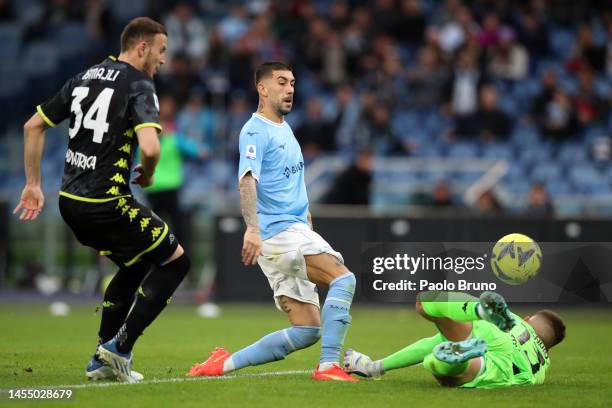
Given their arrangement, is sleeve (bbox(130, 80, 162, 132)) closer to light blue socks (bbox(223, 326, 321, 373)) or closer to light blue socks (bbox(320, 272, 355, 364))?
light blue socks (bbox(320, 272, 355, 364))

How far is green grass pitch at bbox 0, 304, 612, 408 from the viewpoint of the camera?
6.79m

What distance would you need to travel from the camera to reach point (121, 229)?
740cm

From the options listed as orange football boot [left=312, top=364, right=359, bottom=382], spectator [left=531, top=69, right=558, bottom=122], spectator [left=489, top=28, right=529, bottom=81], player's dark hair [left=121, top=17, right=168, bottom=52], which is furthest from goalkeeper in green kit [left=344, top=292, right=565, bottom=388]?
spectator [left=489, top=28, right=529, bottom=81]

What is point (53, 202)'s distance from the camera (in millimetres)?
18391

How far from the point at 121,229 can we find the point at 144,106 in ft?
2.66

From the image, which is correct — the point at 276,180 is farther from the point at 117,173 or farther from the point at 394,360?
the point at 394,360

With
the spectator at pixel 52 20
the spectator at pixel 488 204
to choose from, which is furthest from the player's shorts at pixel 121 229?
the spectator at pixel 52 20

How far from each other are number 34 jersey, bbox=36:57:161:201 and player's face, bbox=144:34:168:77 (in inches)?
5.5

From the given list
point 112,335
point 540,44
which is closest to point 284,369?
point 112,335

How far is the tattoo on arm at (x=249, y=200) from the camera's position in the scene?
24.6ft

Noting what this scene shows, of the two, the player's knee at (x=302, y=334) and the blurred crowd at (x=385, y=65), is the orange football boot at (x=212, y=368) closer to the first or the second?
the player's knee at (x=302, y=334)

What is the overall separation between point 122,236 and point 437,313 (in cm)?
209

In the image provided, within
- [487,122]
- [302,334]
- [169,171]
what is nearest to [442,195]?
[487,122]

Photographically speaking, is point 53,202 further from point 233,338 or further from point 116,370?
point 116,370
